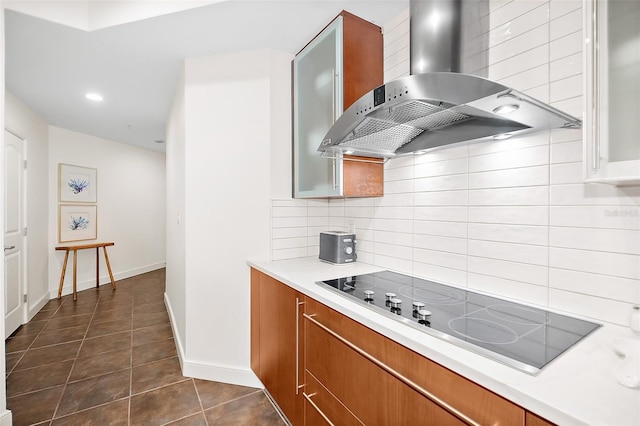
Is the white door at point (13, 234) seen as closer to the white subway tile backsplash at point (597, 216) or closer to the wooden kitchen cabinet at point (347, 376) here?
the wooden kitchen cabinet at point (347, 376)

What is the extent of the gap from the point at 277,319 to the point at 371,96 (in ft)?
4.26

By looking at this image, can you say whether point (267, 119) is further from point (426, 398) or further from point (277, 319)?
point (426, 398)

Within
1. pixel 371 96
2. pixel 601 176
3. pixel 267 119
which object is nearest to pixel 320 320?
pixel 371 96

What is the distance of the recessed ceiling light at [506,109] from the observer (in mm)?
917

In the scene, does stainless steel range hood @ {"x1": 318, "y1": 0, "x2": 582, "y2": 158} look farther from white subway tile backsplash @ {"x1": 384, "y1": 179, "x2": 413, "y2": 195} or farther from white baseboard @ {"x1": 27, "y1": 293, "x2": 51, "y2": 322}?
white baseboard @ {"x1": 27, "y1": 293, "x2": 51, "y2": 322}

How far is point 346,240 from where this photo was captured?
6.42ft

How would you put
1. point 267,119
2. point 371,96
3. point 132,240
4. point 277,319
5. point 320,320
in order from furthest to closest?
point 132,240 → point 267,119 → point 277,319 → point 320,320 → point 371,96

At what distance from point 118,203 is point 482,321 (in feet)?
18.5

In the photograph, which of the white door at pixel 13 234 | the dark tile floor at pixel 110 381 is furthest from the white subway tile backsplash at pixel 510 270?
the white door at pixel 13 234

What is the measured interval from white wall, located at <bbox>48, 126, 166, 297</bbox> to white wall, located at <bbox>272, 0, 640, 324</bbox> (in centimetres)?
480

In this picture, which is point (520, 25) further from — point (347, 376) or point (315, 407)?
point (315, 407)

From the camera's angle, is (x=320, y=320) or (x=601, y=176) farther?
(x=320, y=320)

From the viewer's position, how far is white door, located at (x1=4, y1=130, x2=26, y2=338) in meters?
2.81

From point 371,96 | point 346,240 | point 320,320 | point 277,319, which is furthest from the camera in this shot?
point 346,240
